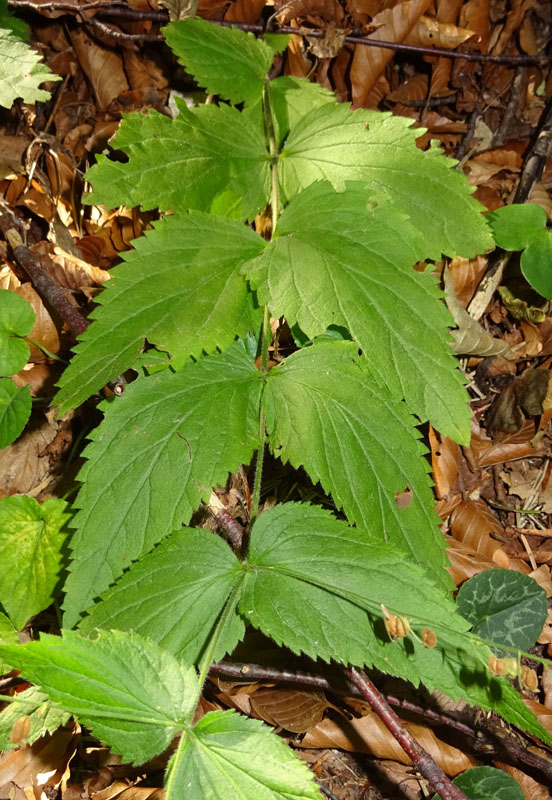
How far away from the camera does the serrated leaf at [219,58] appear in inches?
76.7

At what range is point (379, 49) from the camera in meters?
2.96

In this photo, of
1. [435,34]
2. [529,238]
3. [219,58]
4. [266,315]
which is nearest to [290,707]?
[266,315]

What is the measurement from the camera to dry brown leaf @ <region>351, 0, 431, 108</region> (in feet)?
9.66

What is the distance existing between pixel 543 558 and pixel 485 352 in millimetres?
851

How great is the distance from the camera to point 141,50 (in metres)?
2.89

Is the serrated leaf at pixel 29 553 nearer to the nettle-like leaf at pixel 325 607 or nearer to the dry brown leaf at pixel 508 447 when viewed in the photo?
the nettle-like leaf at pixel 325 607

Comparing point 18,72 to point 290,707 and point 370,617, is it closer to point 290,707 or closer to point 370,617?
point 370,617

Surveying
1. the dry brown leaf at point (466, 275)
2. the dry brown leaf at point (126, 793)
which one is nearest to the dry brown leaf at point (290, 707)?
the dry brown leaf at point (126, 793)

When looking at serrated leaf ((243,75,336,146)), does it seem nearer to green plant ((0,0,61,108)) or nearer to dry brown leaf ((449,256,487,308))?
green plant ((0,0,61,108))

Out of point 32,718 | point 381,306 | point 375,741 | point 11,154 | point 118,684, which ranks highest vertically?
point 381,306

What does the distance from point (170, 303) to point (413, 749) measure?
1.29m

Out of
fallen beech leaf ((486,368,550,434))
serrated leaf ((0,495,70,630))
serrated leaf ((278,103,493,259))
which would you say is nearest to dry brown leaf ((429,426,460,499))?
fallen beech leaf ((486,368,550,434))

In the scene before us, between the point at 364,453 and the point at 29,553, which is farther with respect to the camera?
the point at 29,553

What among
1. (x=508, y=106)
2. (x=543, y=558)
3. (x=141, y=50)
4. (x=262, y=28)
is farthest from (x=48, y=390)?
(x=508, y=106)
